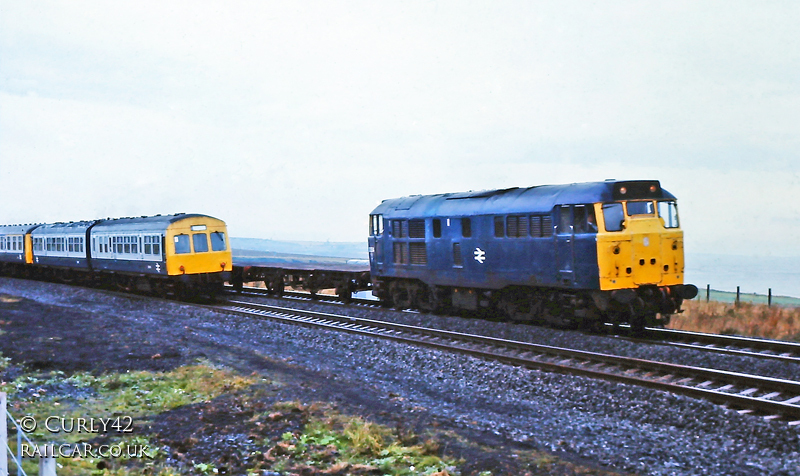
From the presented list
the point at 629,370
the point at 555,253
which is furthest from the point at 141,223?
the point at 629,370

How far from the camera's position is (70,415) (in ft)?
31.3

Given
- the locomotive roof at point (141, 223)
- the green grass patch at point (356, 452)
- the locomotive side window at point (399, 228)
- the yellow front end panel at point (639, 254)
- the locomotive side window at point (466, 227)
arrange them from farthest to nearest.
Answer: the locomotive roof at point (141, 223), the locomotive side window at point (399, 228), the locomotive side window at point (466, 227), the yellow front end panel at point (639, 254), the green grass patch at point (356, 452)

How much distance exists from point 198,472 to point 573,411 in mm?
5314

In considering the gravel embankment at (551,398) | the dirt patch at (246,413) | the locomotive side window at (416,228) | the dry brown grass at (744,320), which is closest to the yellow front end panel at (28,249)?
the dirt patch at (246,413)

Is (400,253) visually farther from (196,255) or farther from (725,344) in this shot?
(725,344)

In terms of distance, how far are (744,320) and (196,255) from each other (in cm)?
1858

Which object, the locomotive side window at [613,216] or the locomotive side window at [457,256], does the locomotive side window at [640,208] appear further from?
the locomotive side window at [457,256]

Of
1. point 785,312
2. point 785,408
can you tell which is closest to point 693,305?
point 785,312

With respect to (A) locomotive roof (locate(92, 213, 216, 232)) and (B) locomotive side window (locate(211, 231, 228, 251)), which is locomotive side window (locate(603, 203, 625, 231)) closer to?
(B) locomotive side window (locate(211, 231, 228, 251))

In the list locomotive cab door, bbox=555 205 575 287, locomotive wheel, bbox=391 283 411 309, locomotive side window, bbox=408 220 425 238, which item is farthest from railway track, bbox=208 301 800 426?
locomotive wheel, bbox=391 283 411 309

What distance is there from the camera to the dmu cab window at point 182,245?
26.2 meters

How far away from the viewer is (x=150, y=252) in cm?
2730

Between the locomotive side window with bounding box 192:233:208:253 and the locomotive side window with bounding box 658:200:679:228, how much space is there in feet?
55.9

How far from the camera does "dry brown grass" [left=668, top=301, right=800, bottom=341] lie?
17.8 metres
